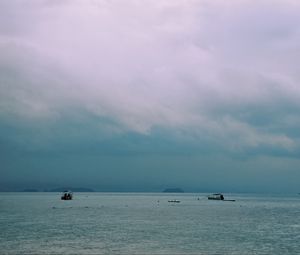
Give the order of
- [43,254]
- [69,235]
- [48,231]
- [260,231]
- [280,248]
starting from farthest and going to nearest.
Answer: [260,231]
[48,231]
[69,235]
[280,248]
[43,254]

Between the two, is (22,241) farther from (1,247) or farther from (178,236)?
(178,236)

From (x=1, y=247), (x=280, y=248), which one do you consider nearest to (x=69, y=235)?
(x=1, y=247)

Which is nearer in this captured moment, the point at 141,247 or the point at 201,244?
the point at 141,247

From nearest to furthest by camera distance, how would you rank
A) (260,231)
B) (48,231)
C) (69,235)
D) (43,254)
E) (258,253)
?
(43,254), (258,253), (69,235), (48,231), (260,231)

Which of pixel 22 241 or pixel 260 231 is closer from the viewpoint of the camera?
pixel 22 241

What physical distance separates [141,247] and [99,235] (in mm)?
15024

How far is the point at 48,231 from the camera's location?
80938 mm

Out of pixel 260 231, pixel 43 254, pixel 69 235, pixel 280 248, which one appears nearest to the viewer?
pixel 43 254

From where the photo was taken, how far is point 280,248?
6322 centimetres

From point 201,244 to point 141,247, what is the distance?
9931 mm

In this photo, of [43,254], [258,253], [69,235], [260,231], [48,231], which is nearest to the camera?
[43,254]

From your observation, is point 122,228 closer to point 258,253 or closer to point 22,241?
point 22,241

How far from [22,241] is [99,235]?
13.7 meters

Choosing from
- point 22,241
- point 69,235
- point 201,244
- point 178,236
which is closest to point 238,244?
point 201,244
